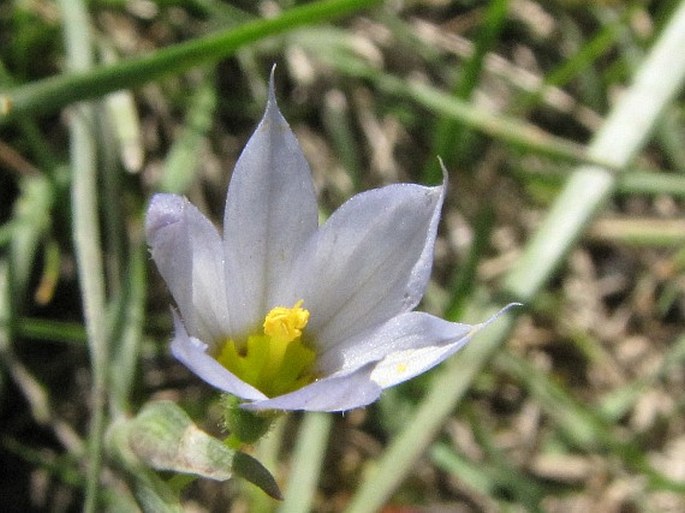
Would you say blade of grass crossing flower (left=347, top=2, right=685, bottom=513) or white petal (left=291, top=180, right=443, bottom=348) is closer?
white petal (left=291, top=180, right=443, bottom=348)

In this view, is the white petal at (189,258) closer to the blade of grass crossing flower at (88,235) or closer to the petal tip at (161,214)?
the petal tip at (161,214)

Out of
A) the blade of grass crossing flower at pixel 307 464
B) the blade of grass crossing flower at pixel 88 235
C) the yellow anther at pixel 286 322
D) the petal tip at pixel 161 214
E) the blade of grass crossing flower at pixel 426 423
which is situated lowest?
the blade of grass crossing flower at pixel 307 464

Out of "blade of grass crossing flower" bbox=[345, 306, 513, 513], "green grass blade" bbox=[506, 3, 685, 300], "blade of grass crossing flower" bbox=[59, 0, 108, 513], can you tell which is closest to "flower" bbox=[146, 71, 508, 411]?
"blade of grass crossing flower" bbox=[59, 0, 108, 513]

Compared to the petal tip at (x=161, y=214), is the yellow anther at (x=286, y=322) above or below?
below

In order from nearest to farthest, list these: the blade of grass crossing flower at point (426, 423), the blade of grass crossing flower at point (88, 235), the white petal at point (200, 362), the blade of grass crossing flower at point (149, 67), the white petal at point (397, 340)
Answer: the white petal at point (200, 362), the white petal at point (397, 340), the blade of grass crossing flower at point (88, 235), the blade of grass crossing flower at point (149, 67), the blade of grass crossing flower at point (426, 423)

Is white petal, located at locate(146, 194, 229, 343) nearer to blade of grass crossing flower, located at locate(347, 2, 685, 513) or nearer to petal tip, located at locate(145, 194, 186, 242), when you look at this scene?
petal tip, located at locate(145, 194, 186, 242)

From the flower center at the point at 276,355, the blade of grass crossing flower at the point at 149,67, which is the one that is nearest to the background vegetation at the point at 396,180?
the blade of grass crossing flower at the point at 149,67

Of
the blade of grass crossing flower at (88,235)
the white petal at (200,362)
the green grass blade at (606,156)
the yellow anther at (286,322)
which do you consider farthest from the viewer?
the green grass blade at (606,156)

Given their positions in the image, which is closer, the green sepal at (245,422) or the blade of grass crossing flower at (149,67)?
the green sepal at (245,422)
